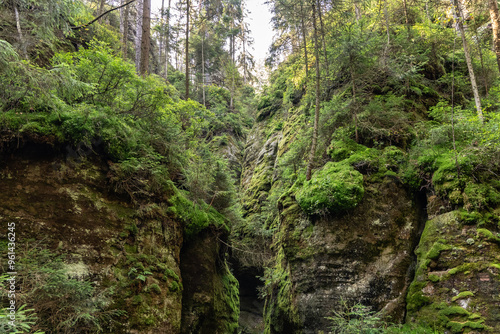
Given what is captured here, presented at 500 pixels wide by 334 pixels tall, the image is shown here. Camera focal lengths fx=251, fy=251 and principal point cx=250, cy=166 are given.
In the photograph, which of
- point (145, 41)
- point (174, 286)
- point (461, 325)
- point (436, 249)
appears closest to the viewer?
point (461, 325)

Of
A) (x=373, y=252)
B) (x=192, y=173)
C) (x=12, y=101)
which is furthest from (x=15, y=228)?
(x=373, y=252)

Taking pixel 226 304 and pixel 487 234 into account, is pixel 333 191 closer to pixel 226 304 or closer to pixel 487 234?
pixel 487 234

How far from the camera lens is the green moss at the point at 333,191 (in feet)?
27.2

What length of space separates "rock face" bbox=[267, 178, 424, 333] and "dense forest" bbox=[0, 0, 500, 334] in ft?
0.14

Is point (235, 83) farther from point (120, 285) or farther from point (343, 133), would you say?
point (120, 285)

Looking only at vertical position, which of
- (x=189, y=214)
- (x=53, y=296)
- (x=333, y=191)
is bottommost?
(x=53, y=296)

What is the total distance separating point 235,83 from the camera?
27781 millimetres

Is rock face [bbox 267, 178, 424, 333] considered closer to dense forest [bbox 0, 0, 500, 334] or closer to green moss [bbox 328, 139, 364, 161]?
dense forest [bbox 0, 0, 500, 334]

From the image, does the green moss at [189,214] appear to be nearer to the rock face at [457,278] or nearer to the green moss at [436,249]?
the rock face at [457,278]

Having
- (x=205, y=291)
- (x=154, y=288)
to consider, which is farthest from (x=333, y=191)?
(x=154, y=288)

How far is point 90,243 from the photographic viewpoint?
5.54m

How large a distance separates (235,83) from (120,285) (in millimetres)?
25246

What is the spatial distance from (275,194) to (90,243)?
31.1 ft

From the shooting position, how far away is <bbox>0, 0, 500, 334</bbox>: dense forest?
16.6 feet
